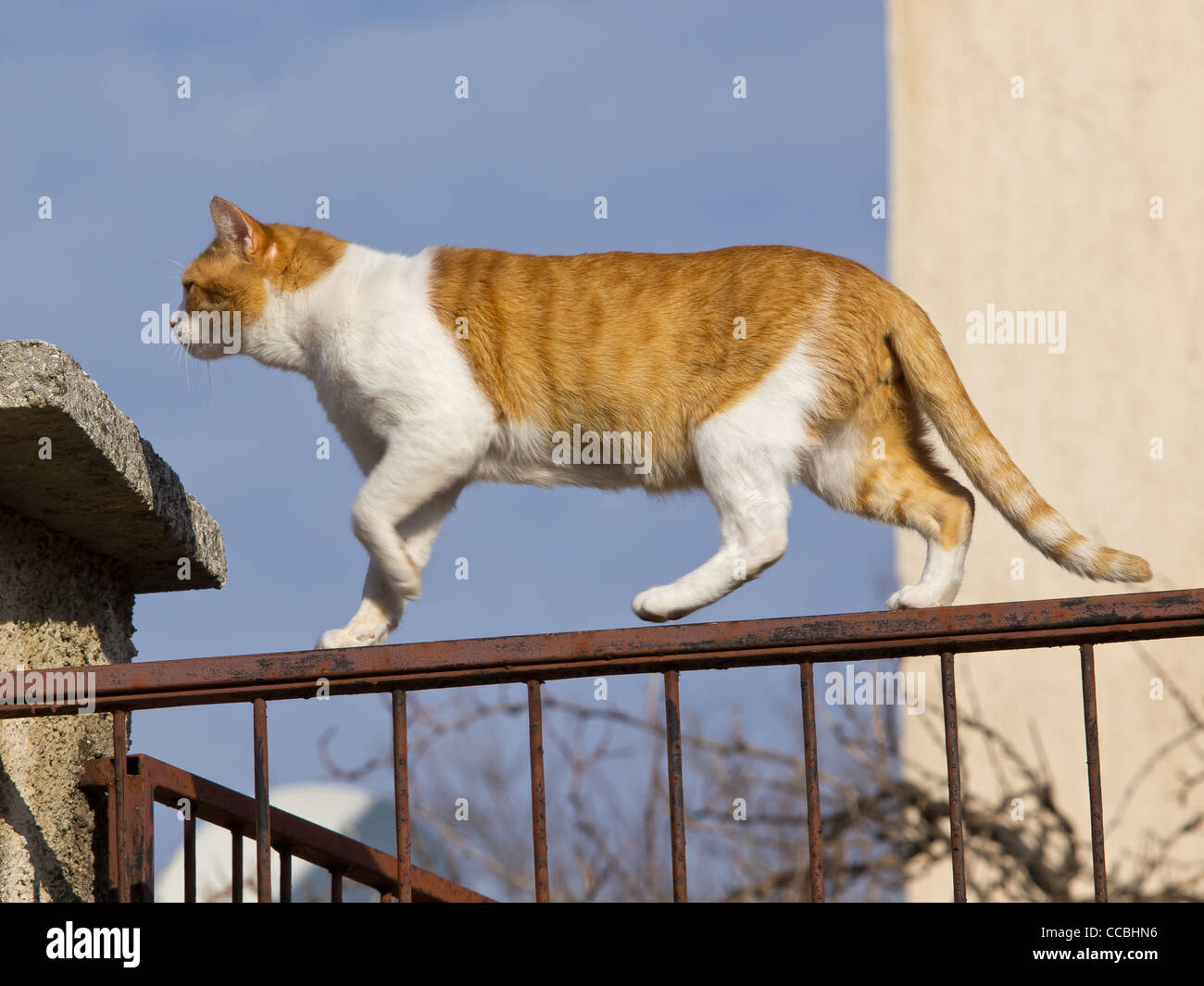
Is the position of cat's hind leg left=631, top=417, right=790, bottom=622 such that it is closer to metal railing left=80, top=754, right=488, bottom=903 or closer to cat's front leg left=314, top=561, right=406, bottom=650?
cat's front leg left=314, top=561, right=406, bottom=650

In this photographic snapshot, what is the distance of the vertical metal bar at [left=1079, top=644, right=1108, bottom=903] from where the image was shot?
2145 mm

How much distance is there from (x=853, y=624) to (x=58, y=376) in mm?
1332

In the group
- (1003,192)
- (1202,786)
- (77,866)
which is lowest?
(1202,786)

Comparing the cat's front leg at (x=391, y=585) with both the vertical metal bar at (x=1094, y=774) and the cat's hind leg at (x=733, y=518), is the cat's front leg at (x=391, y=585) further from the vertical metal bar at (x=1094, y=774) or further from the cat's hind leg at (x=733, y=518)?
the vertical metal bar at (x=1094, y=774)

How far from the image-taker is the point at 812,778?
2.20 m

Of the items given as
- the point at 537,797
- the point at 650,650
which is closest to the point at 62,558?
the point at 537,797

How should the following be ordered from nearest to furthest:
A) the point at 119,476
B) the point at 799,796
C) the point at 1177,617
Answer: the point at 1177,617
the point at 119,476
the point at 799,796

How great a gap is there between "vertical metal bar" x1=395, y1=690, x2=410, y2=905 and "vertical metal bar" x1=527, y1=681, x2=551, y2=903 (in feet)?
0.69

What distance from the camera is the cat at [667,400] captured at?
131 inches

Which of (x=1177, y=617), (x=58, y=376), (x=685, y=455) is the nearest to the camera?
(x=1177, y=617)
